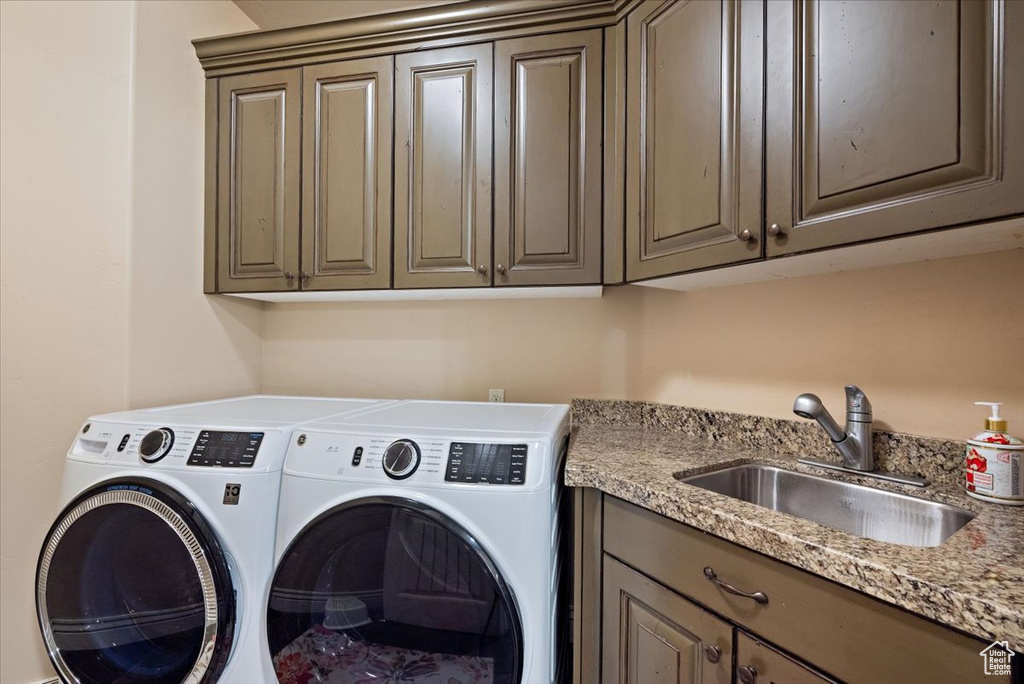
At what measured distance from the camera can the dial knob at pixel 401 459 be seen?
1.04 metres

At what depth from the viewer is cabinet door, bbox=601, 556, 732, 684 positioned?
0.81m

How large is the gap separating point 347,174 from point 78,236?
3.01ft

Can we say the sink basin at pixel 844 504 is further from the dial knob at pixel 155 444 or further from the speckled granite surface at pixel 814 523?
the dial knob at pixel 155 444

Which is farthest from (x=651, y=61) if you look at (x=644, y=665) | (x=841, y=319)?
(x=644, y=665)

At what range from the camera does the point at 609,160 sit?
4.55ft

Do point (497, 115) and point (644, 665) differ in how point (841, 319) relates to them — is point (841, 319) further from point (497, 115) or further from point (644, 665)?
point (497, 115)

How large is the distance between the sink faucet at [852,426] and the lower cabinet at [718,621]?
476mm

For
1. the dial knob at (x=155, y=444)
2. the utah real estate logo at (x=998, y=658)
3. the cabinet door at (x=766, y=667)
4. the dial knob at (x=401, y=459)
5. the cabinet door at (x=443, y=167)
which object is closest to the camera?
the utah real estate logo at (x=998, y=658)

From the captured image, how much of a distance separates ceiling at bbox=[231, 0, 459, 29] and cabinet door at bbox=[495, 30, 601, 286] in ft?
2.36

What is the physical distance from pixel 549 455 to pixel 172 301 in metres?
1.58

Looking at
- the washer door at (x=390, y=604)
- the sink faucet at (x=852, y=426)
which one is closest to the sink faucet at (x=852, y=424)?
the sink faucet at (x=852, y=426)

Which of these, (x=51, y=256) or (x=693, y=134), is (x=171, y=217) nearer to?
(x=51, y=256)

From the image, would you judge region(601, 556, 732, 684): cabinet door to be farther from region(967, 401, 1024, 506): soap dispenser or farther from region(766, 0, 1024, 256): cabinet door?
region(766, 0, 1024, 256): cabinet door

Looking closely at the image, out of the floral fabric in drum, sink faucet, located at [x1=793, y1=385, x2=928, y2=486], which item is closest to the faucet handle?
sink faucet, located at [x1=793, y1=385, x2=928, y2=486]
